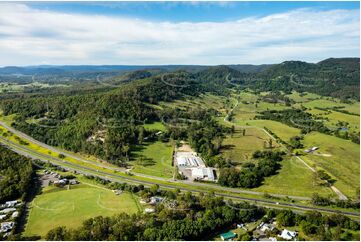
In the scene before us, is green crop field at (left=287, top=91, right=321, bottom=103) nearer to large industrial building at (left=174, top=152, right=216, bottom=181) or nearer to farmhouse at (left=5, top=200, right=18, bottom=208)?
large industrial building at (left=174, top=152, right=216, bottom=181)

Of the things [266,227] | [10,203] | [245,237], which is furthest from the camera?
[10,203]

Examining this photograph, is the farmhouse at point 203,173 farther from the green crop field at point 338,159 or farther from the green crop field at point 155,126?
the green crop field at point 155,126

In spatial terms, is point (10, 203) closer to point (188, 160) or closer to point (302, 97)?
point (188, 160)

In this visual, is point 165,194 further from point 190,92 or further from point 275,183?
point 190,92

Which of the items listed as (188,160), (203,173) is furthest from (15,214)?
(188,160)

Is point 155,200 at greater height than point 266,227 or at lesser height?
greater
